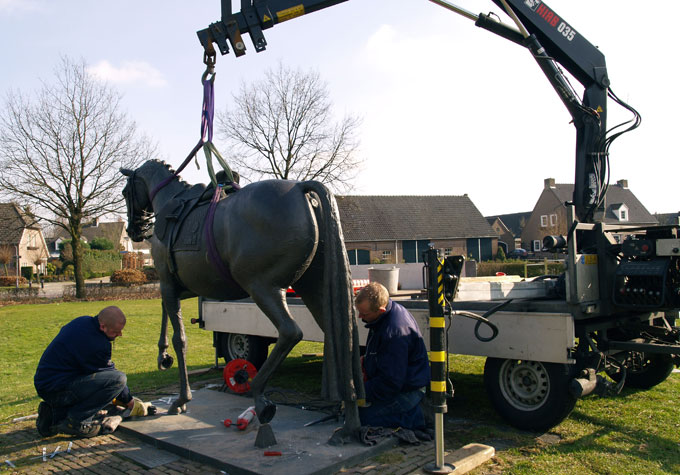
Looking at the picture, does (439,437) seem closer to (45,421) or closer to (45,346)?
(45,421)

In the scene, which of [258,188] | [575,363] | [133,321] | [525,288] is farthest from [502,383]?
[133,321]

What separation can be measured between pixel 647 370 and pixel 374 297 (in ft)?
14.8

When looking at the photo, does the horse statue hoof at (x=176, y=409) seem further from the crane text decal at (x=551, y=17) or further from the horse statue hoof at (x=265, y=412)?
the crane text decal at (x=551, y=17)

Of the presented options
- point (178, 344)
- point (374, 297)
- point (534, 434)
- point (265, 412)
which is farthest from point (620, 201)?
point (265, 412)

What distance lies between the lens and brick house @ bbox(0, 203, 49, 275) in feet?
91.2

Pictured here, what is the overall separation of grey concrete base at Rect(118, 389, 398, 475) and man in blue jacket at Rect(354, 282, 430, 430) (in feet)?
1.12

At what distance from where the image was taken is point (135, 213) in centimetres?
649

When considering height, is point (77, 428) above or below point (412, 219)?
below

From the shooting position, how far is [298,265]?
457 cm

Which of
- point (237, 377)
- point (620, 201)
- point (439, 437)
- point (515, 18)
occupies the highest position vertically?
point (620, 201)

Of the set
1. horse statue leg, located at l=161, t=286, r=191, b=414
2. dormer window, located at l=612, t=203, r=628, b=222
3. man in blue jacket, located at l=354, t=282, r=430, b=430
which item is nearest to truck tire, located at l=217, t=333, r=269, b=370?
horse statue leg, located at l=161, t=286, r=191, b=414

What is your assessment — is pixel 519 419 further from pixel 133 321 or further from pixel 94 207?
pixel 94 207

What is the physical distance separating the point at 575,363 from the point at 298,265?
2.86 metres

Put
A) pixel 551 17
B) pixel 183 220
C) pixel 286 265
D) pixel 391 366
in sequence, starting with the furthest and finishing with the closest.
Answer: pixel 551 17, pixel 183 220, pixel 391 366, pixel 286 265
